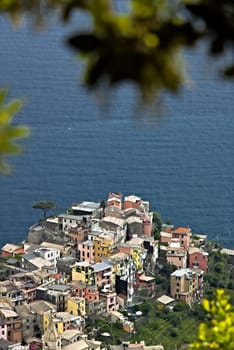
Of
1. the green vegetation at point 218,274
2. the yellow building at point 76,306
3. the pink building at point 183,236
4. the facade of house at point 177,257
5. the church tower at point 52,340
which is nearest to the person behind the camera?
the church tower at point 52,340

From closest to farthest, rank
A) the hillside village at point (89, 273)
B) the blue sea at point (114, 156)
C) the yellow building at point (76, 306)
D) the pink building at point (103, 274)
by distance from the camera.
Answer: the hillside village at point (89, 273), the yellow building at point (76, 306), the pink building at point (103, 274), the blue sea at point (114, 156)

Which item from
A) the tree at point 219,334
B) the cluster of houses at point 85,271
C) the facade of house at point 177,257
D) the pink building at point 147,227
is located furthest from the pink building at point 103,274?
the tree at point 219,334

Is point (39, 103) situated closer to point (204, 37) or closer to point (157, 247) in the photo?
point (157, 247)

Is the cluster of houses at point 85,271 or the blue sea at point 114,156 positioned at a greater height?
the blue sea at point 114,156

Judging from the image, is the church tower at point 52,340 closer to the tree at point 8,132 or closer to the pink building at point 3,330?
the pink building at point 3,330

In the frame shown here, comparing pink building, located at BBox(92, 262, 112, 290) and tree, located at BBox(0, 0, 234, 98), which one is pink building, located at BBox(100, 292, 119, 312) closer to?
pink building, located at BBox(92, 262, 112, 290)

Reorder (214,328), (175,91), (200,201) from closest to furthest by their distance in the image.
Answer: (175,91) < (214,328) < (200,201)

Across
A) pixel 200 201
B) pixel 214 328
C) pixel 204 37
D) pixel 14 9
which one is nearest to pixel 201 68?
pixel 204 37
